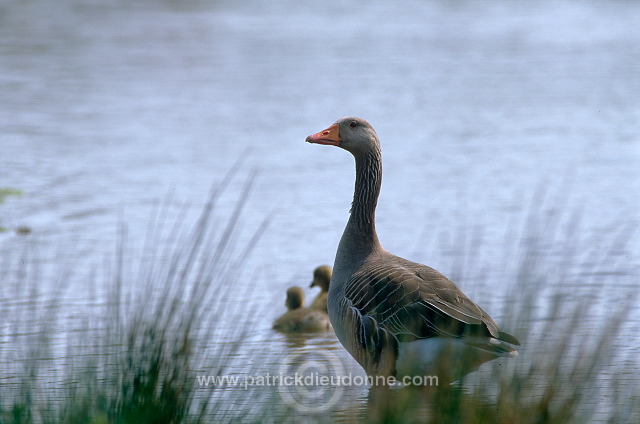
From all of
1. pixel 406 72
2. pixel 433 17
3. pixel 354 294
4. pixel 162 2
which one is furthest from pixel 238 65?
pixel 354 294

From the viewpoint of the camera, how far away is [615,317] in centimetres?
433

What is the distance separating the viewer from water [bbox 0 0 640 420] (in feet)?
37.0

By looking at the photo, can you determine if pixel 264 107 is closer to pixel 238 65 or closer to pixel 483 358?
pixel 238 65

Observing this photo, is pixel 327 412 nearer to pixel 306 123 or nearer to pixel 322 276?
pixel 322 276

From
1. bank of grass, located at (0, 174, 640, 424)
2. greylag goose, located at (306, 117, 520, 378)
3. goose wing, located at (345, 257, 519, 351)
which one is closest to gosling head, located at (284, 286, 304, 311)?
greylag goose, located at (306, 117, 520, 378)

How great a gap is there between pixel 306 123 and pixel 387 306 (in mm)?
11070

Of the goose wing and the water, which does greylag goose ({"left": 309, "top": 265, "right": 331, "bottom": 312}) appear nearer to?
the water

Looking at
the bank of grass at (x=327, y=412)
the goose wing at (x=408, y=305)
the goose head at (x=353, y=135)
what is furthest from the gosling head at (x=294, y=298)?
the bank of grass at (x=327, y=412)

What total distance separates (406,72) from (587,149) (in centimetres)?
819

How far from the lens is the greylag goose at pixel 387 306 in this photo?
507 cm

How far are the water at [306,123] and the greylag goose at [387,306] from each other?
41 cm

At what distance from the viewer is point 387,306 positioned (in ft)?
20.8

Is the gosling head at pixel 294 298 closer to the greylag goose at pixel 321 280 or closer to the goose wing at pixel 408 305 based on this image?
the greylag goose at pixel 321 280

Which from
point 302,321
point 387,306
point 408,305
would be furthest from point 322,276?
point 408,305
